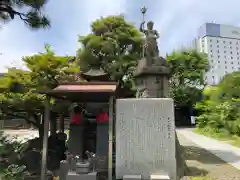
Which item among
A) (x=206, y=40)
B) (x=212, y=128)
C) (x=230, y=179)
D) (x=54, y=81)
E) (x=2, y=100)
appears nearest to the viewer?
(x=230, y=179)

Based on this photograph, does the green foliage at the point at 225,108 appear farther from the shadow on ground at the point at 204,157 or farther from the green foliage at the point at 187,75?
the green foliage at the point at 187,75

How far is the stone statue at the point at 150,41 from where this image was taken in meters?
9.38

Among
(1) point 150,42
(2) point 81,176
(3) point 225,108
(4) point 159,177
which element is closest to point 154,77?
(1) point 150,42

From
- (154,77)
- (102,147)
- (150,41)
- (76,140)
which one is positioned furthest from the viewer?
(150,41)

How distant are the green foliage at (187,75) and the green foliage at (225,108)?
6.86 metres

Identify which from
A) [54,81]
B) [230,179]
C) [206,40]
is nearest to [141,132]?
[230,179]

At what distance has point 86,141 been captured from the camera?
8664 mm

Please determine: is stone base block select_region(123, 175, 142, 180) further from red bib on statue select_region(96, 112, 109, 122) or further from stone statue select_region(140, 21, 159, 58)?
stone statue select_region(140, 21, 159, 58)

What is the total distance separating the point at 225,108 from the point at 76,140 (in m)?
15.1

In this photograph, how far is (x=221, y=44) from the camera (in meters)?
83.4

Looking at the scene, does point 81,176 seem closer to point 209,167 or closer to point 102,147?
point 102,147

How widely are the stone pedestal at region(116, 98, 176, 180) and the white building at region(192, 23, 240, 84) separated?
80.2 metres

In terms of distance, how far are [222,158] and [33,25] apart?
989 cm

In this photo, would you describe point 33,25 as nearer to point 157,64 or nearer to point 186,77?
point 157,64
